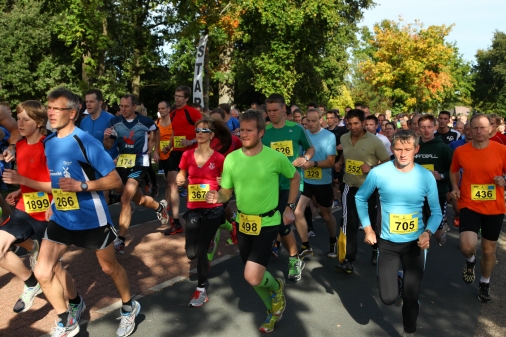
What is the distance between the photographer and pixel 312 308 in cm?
550

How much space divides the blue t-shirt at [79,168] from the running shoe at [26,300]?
1.13 metres

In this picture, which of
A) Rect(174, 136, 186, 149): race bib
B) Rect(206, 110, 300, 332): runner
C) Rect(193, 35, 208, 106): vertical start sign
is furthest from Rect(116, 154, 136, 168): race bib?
Rect(193, 35, 208, 106): vertical start sign

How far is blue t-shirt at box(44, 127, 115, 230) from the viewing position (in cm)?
432

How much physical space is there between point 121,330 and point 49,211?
48.8 inches

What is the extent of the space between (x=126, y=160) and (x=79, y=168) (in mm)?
3382

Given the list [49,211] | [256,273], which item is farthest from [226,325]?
[49,211]

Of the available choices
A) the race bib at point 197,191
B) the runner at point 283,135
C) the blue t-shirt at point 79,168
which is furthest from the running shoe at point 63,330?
the runner at point 283,135

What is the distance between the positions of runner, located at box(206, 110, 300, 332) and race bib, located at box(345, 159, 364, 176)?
2.00 meters

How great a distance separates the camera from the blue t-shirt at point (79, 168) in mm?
4320

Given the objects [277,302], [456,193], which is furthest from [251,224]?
[456,193]

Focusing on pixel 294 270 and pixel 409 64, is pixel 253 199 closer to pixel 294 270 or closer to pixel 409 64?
pixel 294 270

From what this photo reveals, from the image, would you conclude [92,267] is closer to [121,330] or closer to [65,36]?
[121,330]

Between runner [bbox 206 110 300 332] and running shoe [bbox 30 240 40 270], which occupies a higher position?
runner [bbox 206 110 300 332]

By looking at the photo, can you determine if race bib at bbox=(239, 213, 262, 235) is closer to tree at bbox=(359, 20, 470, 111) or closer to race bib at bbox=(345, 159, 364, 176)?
race bib at bbox=(345, 159, 364, 176)
